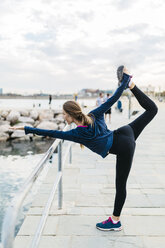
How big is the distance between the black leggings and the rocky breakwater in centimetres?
1326

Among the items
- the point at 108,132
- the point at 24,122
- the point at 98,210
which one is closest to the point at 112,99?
the point at 108,132

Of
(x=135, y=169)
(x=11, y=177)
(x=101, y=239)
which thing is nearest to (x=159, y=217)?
(x=101, y=239)

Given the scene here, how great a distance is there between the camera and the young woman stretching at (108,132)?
7.41 feet

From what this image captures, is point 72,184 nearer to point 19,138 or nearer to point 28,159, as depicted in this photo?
point 28,159

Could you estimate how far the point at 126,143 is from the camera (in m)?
2.46

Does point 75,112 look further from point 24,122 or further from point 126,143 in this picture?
point 24,122

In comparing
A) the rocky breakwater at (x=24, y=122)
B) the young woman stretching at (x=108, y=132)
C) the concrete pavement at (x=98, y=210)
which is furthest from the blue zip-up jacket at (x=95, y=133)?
the rocky breakwater at (x=24, y=122)

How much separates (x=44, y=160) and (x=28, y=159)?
903 cm

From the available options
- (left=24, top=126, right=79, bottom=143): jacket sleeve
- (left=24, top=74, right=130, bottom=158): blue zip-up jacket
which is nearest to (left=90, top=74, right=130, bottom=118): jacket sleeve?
(left=24, top=74, right=130, bottom=158): blue zip-up jacket

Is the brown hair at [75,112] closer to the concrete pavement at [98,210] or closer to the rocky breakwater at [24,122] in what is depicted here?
the concrete pavement at [98,210]

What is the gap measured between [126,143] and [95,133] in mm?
350

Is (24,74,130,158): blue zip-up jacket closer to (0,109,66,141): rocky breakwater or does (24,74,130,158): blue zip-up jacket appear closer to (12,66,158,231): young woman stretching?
(12,66,158,231): young woman stretching

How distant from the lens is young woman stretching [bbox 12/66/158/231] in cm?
226

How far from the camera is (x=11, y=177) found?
7.93 meters
